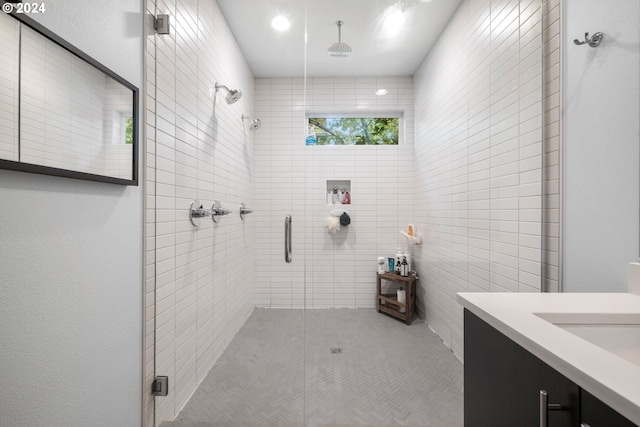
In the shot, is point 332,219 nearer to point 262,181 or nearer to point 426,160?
point 262,181

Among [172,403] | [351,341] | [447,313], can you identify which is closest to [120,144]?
[172,403]

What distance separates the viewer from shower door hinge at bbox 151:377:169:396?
4.03 ft

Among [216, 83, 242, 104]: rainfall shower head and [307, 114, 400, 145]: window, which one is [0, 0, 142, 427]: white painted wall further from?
[307, 114, 400, 145]: window

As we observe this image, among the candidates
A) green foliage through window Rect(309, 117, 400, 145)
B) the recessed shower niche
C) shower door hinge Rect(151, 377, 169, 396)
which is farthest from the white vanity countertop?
shower door hinge Rect(151, 377, 169, 396)

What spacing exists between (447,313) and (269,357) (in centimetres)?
102

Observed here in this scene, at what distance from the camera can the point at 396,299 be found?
1.60 meters

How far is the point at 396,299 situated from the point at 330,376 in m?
0.55

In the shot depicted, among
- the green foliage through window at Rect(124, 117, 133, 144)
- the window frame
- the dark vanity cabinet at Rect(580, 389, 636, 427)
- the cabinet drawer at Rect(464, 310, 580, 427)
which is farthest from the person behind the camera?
the window frame

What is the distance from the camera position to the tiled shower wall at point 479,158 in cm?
128

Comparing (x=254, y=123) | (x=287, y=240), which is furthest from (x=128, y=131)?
(x=287, y=240)

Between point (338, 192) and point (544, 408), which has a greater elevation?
point (338, 192)

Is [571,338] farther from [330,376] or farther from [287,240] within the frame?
[287,240]

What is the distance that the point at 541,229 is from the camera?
1251mm

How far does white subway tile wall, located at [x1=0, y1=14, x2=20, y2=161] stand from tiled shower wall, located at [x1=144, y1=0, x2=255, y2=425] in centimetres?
52
